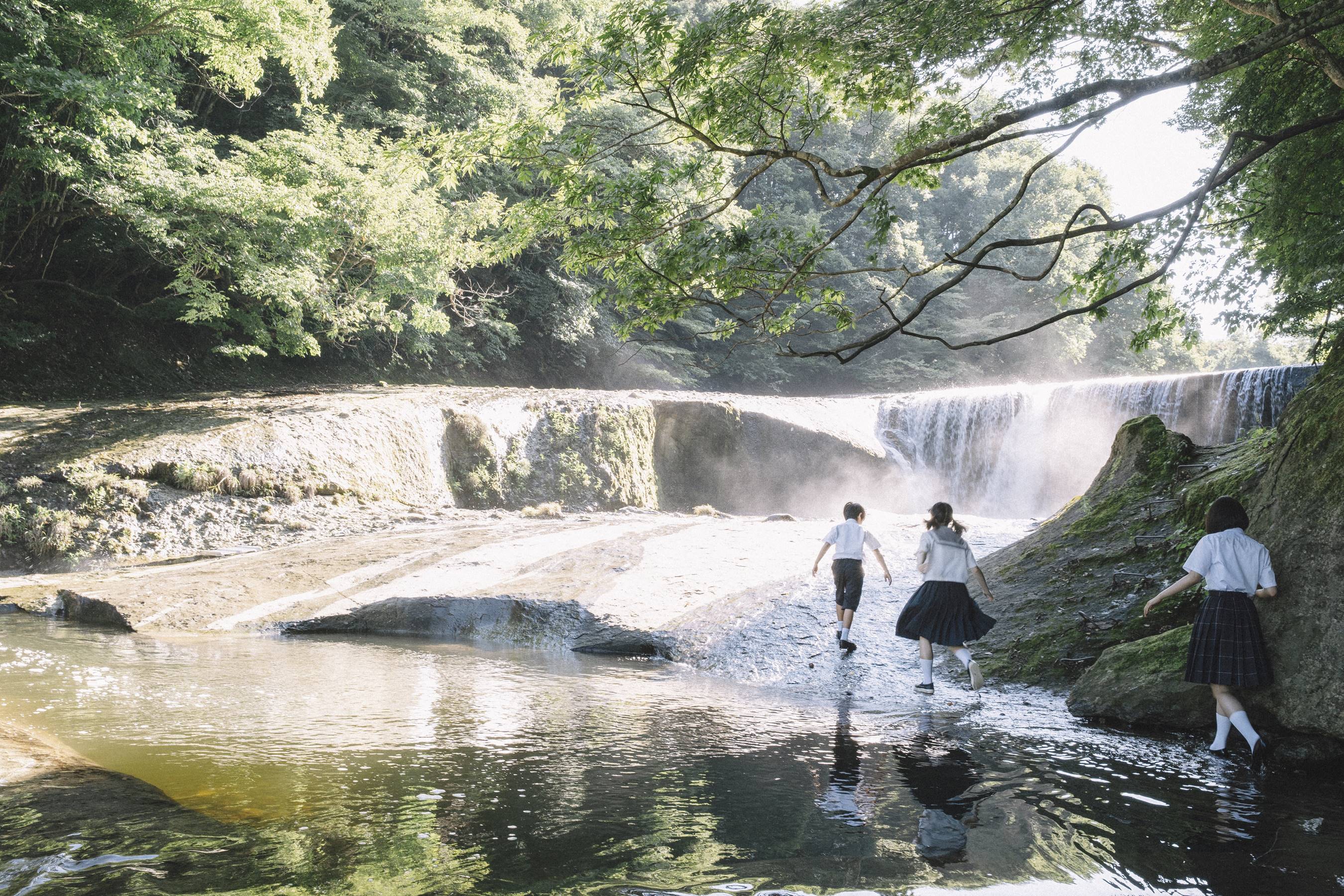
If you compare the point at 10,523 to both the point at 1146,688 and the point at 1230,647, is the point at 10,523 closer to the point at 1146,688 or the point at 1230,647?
the point at 1146,688

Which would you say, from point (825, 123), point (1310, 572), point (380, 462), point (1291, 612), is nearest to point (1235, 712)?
point (1291, 612)

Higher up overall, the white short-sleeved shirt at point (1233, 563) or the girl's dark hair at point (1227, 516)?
the girl's dark hair at point (1227, 516)

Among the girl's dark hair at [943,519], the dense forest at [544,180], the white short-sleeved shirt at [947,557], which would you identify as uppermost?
the dense forest at [544,180]

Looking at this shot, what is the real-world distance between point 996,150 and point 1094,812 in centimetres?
6388

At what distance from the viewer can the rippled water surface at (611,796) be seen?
3.48 meters

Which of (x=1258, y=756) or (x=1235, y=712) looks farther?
(x=1235, y=712)

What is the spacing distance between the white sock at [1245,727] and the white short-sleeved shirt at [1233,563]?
2.62 ft

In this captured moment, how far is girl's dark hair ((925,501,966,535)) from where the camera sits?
763cm

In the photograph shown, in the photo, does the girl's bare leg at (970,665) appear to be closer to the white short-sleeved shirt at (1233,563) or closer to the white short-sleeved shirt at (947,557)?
the white short-sleeved shirt at (947,557)

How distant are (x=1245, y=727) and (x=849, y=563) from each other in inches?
164

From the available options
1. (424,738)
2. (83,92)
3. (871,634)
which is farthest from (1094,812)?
(83,92)

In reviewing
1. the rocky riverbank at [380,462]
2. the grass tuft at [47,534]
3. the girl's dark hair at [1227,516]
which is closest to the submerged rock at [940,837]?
the girl's dark hair at [1227,516]

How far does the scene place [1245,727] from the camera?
212 inches

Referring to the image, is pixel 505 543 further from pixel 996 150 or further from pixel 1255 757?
pixel 996 150
